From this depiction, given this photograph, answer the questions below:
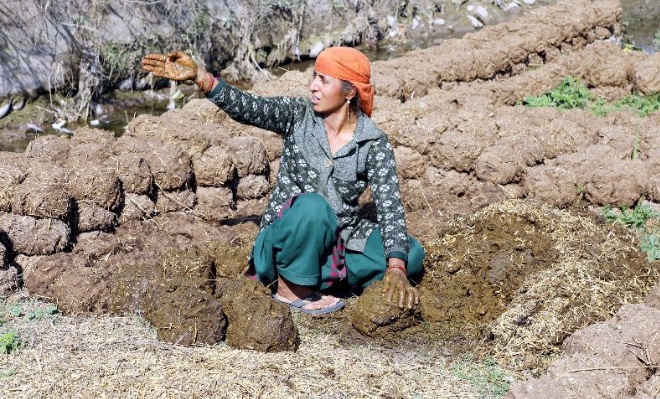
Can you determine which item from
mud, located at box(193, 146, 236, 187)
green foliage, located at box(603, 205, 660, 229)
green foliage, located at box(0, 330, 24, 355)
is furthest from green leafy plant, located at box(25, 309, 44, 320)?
green foliage, located at box(603, 205, 660, 229)

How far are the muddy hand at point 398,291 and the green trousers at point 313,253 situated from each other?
0.37 metres

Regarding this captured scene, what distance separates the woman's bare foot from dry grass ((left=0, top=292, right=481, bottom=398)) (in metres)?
0.38

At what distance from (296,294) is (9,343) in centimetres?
154

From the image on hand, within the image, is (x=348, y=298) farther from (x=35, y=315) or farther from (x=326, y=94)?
(x=35, y=315)

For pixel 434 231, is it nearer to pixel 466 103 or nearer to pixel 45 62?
pixel 466 103

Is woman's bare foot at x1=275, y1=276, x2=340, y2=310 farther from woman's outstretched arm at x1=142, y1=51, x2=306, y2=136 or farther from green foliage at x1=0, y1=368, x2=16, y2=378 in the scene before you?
green foliage at x1=0, y1=368, x2=16, y2=378

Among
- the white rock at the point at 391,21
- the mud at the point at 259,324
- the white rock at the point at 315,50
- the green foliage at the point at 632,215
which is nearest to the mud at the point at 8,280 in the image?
the mud at the point at 259,324

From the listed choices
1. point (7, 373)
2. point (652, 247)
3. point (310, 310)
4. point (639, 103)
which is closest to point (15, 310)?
point (7, 373)

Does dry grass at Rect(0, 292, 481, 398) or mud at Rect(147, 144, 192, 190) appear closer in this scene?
dry grass at Rect(0, 292, 481, 398)

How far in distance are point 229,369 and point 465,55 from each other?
6028 mm

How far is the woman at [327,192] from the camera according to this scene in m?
4.11

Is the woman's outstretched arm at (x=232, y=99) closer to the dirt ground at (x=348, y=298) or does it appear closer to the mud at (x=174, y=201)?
the dirt ground at (x=348, y=298)

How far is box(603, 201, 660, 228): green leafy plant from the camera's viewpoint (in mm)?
5508

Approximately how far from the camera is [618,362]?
11.8ft
